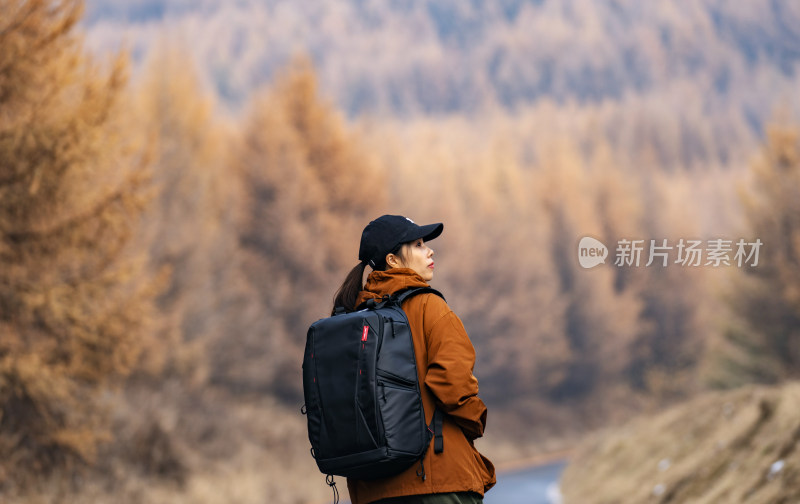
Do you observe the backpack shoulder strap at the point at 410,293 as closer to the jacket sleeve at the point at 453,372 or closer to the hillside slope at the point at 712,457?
the jacket sleeve at the point at 453,372

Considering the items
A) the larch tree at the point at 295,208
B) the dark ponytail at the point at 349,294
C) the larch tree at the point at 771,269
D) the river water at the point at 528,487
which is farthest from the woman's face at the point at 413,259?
the larch tree at the point at 771,269

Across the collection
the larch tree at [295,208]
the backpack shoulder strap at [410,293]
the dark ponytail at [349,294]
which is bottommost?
the backpack shoulder strap at [410,293]

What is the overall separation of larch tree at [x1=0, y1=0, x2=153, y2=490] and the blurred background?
27mm

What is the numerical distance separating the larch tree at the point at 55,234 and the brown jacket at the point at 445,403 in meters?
8.03

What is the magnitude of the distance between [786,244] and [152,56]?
16.8 metres

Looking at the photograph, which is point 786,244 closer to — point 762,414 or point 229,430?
point 229,430

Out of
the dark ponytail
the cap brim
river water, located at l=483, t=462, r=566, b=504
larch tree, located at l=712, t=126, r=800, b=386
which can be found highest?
larch tree, located at l=712, t=126, r=800, b=386

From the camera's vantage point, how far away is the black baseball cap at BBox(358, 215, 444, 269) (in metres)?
4.02

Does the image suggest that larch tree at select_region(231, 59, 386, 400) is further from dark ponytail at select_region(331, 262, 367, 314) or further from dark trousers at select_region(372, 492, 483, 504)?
dark trousers at select_region(372, 492, 483, 504)

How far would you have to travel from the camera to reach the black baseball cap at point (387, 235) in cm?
402

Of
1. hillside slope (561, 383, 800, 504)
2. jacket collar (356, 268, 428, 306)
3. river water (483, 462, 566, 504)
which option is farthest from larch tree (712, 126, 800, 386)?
jacket collar (356, 268, 428, 306)

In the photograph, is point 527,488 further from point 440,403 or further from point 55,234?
point 440,403

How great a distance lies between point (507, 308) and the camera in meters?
40.5

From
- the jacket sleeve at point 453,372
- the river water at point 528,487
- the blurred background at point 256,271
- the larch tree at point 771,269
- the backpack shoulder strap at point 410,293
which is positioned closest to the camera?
the jacket sleeve at point 453,372
